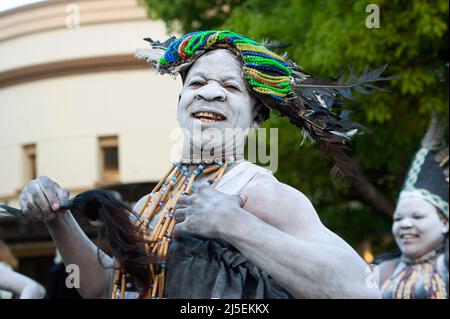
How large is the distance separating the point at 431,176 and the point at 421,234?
61 cm

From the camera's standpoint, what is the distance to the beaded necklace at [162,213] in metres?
3.53

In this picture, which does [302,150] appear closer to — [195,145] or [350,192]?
[350,192]

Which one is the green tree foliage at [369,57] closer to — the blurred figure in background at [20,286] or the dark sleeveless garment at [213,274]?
the blurred figure in background at [20,286]

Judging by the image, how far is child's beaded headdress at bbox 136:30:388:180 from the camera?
379 centimetres

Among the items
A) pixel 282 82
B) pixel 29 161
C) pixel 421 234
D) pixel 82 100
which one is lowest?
pixel 421 234

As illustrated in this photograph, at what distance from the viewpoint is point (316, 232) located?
3.43 meters

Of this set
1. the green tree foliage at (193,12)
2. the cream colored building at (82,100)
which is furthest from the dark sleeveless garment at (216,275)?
the cream colored building at (82,100)

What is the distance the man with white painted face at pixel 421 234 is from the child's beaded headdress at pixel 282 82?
4076 mm

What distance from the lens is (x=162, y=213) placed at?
3.74 metres

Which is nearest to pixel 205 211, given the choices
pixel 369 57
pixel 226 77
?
pixel 226 77

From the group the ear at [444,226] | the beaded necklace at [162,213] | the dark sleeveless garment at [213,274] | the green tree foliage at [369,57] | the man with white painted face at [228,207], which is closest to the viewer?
the man with white painted face at [228,207]

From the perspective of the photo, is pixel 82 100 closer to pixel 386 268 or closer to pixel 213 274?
pixel 386 268

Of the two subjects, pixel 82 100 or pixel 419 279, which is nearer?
pixel 419 279

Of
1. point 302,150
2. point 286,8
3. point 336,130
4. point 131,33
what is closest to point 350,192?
point 302,150
